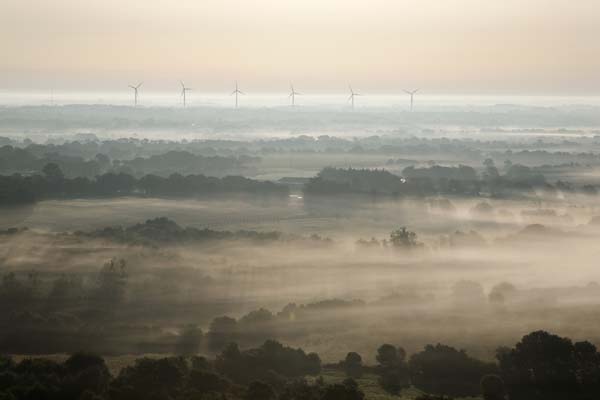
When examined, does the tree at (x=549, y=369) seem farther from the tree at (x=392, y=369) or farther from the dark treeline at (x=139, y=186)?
the dark treeline at (x=139, y=186)

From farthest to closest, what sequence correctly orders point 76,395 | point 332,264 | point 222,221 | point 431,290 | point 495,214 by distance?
1. point 495,214
2. point 222,221
3. point 332,264
4. point 431,290
5. point 76,395

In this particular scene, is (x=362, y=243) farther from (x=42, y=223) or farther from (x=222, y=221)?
(x=42, y=223)

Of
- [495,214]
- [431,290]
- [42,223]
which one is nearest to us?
[431,290]

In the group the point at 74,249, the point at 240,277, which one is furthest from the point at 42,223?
the point at 240,277

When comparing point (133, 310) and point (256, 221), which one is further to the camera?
point (256, 221)

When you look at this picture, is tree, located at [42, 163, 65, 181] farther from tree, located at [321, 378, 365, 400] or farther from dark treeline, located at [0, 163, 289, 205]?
tree, located at [321, 378, 365, 400]
